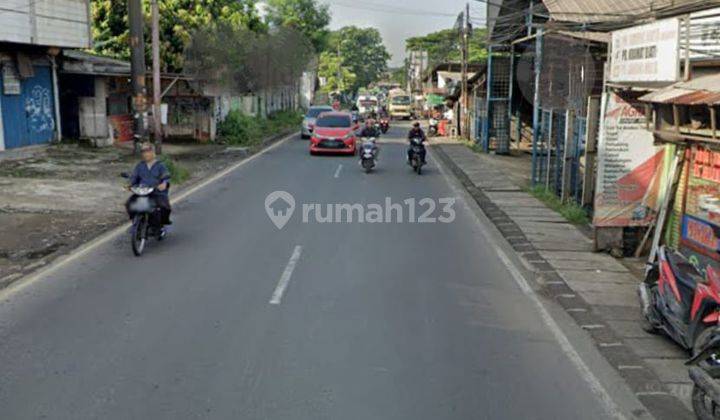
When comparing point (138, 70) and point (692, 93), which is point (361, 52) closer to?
point (138, 70)

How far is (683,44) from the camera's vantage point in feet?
29.7

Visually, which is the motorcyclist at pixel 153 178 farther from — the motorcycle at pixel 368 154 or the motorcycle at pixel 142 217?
the motorcycle at pixel 368 154

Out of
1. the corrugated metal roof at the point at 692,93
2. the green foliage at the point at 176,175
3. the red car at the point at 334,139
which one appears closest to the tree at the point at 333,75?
the red car at the point at 334,139

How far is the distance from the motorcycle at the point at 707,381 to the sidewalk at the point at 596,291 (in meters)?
0.25

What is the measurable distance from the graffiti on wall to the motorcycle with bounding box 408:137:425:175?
12.1 m

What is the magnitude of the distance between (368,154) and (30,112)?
10.9m

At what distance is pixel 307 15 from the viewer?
241 ft

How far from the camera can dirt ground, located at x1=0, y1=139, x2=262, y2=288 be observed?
11023mm

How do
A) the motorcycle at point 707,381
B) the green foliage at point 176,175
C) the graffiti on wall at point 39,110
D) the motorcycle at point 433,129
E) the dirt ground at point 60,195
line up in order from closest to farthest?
the motorcycle at point 707,381 < the dirt ground at point 60,195 < the green foliage at point 176,175 < the graffiti on wall at point 39,110 < the motorcycle at point 433,129

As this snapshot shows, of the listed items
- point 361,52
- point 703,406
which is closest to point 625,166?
point 703,406

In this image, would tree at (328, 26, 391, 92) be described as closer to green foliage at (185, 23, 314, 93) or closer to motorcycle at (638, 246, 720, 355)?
green foliage at (185, 23, 314, 93)

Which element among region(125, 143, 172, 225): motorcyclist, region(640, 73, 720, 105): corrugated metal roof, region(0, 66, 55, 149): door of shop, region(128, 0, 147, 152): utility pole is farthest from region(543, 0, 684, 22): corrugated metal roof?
region(0, 66, 55, 149): door of shop

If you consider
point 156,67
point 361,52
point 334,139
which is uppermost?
point 361,52

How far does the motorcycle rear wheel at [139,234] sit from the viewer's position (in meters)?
10.4
